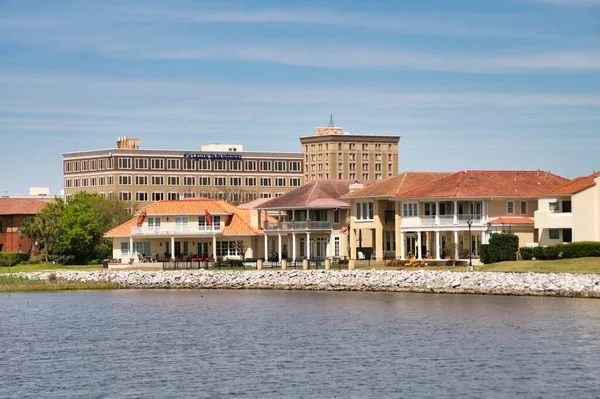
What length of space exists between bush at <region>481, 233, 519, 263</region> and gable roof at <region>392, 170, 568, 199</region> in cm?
680

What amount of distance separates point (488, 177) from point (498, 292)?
2113 centimetres

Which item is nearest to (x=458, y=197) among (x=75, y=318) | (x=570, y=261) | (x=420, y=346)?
(x=570, y=261)

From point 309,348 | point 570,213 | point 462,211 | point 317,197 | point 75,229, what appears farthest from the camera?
point 75,229

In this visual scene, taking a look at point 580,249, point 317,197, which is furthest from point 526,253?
point 317,197

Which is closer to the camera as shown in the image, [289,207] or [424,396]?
[424,396]

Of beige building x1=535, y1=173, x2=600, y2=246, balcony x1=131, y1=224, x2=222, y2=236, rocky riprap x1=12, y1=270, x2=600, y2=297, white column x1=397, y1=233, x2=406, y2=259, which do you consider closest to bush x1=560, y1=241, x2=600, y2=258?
beige building x1=535, y1=173, x2=600, y2=246

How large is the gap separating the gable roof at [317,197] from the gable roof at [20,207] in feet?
134

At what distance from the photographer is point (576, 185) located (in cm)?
7869

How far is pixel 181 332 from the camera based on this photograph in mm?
53812

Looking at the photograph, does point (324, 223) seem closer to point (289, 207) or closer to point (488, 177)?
point (289, 207)

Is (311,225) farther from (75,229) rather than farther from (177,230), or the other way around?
(75,229)

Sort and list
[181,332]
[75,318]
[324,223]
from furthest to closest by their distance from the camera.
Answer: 1. [324,223]
2. [75,318]
3. [181,332]

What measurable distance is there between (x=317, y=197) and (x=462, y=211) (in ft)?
57.5

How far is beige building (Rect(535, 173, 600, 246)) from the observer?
75750 millimetres
